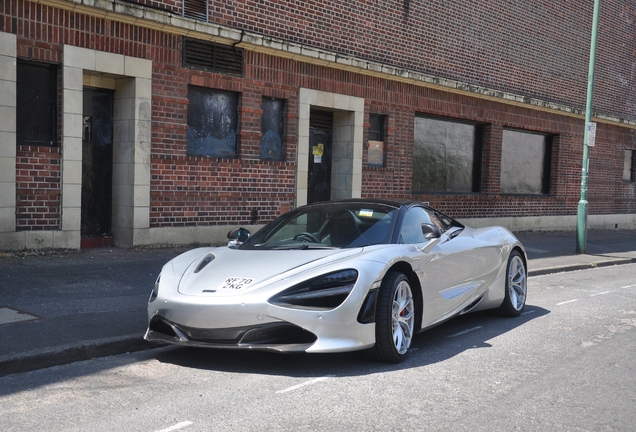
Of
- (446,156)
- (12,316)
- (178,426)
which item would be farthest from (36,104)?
(446,156)

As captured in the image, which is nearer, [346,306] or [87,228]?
[346,306]

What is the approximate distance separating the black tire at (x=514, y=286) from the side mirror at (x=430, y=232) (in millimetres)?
1800

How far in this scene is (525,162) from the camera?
2217cm

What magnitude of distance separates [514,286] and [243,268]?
13.0 ft

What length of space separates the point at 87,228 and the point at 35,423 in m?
8.31

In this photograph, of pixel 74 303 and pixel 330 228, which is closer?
pixel 330 228

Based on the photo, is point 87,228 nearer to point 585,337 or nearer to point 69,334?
point 69,334

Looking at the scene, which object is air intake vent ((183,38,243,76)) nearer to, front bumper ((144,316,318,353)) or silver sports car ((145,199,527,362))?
silver sports car ((145,199,527,362))

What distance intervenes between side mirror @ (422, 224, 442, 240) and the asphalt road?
1037mm

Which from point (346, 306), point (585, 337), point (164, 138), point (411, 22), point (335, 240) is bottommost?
point (585, 337)

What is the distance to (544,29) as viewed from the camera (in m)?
21.9

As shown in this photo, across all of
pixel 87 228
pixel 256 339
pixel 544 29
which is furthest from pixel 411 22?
pixel 256 339

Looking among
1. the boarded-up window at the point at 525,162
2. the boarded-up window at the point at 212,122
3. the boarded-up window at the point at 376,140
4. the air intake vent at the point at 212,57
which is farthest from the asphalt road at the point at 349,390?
the boarded-up window at the point at 525,162

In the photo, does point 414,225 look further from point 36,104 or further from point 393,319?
point 36,104
